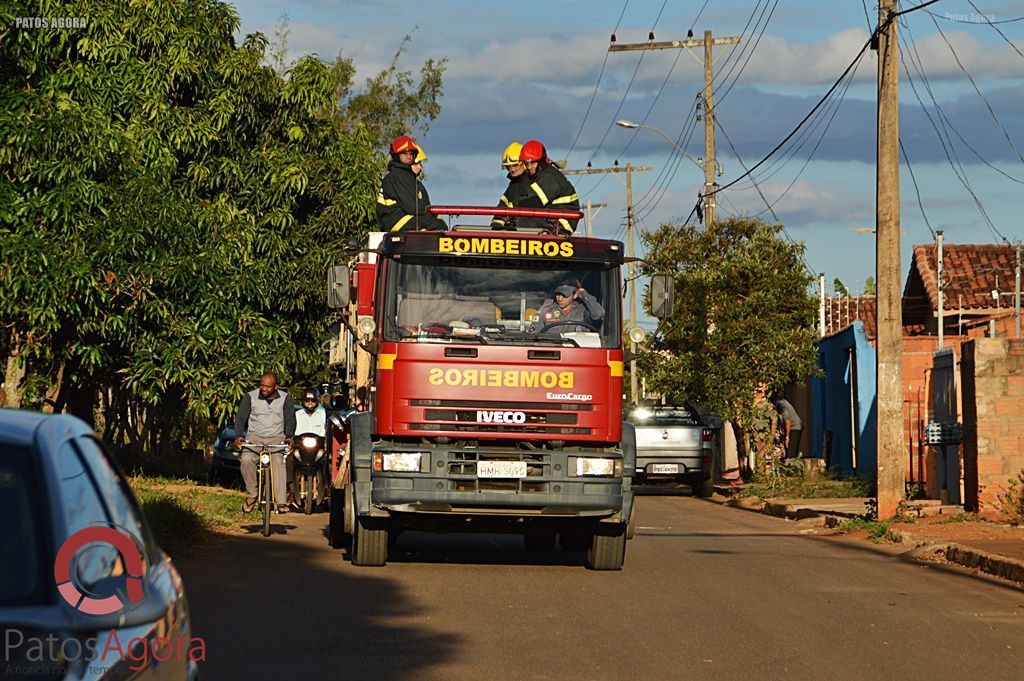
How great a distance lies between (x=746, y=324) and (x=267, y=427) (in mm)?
14232

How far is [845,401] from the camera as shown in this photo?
33.0m

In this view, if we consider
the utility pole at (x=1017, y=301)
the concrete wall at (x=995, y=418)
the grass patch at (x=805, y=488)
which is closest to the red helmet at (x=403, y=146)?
the concrete wall at (x=995, y=418)

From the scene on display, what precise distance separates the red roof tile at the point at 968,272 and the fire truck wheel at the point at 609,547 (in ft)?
91.4

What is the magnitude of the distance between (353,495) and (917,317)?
33.7m

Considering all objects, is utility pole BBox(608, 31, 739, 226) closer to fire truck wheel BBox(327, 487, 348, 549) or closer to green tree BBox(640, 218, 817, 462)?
green tree BBox(640, 218, 817, 462)

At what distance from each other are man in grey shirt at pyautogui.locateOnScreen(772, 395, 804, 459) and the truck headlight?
1894cm

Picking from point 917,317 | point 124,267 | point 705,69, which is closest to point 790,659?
point 124,267

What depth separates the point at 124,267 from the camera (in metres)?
20.9

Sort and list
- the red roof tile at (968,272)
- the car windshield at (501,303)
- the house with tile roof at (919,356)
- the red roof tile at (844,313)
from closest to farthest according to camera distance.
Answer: the car windshield at (501,303), the house with tile roof at (919,356), the red roof tile at (968,272), the red roof tile at (844,313)

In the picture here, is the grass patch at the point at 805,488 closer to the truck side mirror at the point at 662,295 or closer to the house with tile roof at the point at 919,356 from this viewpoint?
the house with tile roof at the point at 919,356

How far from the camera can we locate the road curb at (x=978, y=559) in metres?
13.3

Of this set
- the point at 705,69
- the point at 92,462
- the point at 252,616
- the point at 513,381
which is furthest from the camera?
the point at 705,69

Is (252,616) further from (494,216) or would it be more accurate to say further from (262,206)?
(262,206)

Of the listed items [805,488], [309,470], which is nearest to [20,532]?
[309,470]
